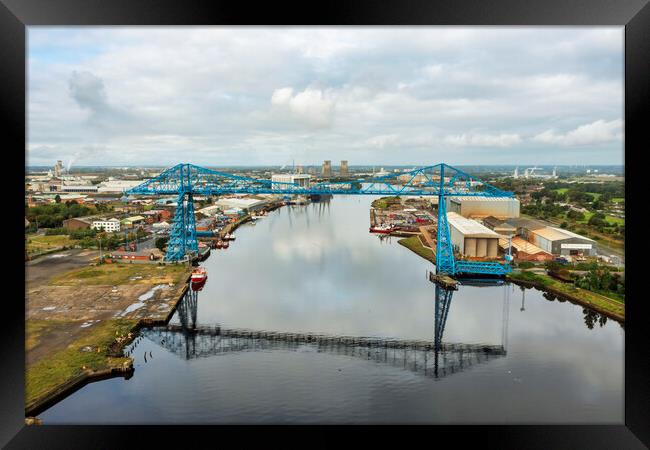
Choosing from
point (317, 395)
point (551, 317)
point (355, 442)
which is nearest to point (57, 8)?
point (355, 442)

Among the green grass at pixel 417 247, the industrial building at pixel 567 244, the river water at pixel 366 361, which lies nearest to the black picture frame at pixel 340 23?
the river water at pixel 366 361

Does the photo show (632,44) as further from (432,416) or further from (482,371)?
(482,371)

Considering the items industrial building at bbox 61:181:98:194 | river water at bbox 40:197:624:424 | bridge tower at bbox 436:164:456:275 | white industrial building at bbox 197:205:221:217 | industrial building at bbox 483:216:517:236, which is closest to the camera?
river water at bbox 40:197:624:424

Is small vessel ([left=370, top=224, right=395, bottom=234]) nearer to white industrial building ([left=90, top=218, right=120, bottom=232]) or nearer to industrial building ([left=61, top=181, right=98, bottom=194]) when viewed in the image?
white industrial building ([left=90, top=218, right=120, bottom=232])

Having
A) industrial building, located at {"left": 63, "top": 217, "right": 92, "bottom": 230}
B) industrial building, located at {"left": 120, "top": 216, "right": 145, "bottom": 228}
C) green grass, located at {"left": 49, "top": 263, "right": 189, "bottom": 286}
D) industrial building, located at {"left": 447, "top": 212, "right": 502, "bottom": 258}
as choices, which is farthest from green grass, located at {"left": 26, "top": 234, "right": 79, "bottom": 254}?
industrial building, located at {"left": 447, "top": 212, "right": 502, "bottom": 258}

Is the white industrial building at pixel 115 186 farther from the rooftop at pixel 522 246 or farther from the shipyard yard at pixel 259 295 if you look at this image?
the rooftop at pixel 522 246

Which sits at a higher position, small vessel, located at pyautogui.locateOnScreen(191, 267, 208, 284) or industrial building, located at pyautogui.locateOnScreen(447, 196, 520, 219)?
industrial building, located at pyautogui.locateOnScreen(447, 196, 520, 219)

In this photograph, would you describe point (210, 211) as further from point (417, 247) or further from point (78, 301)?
point (78, 301)

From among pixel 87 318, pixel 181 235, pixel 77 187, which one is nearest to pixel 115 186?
pixel 77 187
